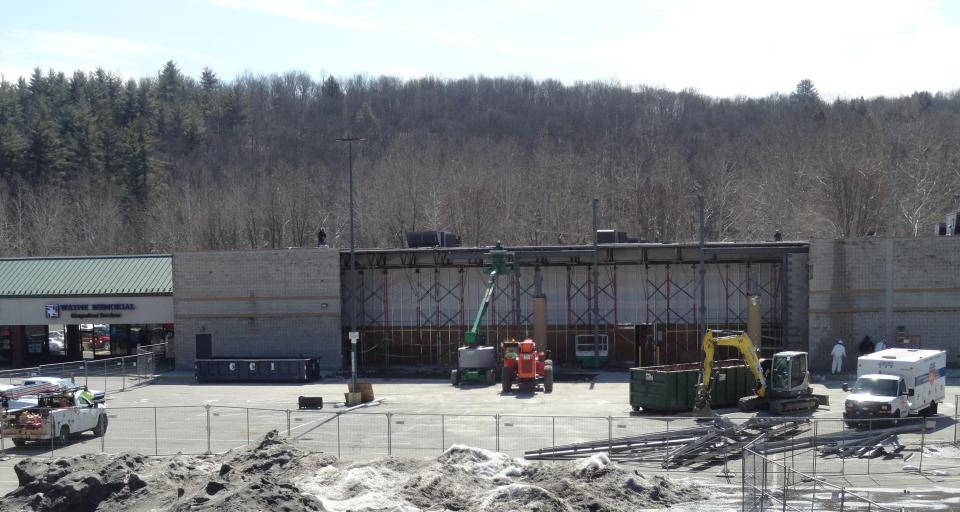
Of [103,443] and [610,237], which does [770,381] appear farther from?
[103,443]

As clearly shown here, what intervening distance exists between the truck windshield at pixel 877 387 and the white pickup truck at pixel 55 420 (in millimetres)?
24832

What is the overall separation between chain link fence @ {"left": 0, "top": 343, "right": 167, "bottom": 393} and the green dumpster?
25.0 meters

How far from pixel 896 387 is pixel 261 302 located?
31.9 meters

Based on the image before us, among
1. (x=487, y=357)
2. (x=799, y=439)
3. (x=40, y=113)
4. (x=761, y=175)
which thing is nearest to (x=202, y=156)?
(x=40, y=113)

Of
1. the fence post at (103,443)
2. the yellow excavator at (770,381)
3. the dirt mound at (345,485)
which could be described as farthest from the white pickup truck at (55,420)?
the yellow excavator at (770,381)

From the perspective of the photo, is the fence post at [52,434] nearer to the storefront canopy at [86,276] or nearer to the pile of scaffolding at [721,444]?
the pile of scaffolding at [721,444]

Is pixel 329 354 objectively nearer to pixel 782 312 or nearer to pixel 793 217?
pixel 782 312

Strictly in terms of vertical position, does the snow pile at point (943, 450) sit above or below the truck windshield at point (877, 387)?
below

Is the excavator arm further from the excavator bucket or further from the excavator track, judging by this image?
the excavator track

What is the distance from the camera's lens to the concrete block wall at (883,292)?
142 ft

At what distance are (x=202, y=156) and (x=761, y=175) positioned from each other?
8706 cm

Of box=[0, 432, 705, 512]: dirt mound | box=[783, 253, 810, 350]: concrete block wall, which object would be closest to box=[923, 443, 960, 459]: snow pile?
box=[0, 432, 705, 512]: dirt mound

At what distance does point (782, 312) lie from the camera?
46.6 metres

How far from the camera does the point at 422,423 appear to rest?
3234 cm
